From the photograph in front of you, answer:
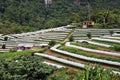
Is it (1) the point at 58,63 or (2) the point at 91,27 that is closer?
(1) the point at 58,63

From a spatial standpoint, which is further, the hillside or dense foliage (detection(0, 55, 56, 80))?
the hillside

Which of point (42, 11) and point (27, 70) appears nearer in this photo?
point (27, 70)

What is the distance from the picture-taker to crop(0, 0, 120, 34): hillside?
246 feet

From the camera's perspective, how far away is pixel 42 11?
84.9m

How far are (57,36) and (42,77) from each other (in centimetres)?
2966

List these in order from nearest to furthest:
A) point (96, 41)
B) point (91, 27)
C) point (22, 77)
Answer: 1. point (22, 77)
2. point (96, 41)
3. point (91, 27)

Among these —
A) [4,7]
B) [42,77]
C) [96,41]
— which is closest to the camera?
[42,77]

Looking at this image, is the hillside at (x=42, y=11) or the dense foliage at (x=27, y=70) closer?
the dense foliage at (x=27, y=70)

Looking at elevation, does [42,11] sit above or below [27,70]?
below

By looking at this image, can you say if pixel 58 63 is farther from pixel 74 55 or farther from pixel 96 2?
pixel 96 2

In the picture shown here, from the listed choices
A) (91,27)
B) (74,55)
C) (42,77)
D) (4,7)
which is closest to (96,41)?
(74,55)

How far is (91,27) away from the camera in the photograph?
54.6 meters

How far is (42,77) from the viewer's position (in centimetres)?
1855

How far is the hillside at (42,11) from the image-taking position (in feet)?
246
